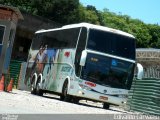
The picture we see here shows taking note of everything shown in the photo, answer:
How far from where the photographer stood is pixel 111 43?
78.7ft

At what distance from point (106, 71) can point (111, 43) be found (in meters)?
1.40

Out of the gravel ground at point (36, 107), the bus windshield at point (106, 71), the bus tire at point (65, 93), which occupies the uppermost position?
the bus windshield at point (106, 71)

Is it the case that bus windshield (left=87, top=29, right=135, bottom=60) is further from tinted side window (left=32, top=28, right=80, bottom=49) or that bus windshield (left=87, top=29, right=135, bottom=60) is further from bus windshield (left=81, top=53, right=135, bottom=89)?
tinted side window (left=32, top=28, right=80, bottom=49)

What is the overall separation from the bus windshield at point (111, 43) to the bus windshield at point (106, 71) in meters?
0.40

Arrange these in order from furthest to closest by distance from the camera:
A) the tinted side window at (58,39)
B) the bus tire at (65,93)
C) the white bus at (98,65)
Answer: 1. the tinted side window at (58,39)
2. the bus tire at (65,93)
3. the white bus at (98,65)

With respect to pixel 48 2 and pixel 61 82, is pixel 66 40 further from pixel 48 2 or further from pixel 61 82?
pixel 48 2

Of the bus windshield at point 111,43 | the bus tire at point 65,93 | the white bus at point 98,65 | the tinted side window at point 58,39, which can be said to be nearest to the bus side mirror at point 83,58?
the white bus at point 98,65

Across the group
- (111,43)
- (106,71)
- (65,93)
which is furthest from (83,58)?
(65,93)

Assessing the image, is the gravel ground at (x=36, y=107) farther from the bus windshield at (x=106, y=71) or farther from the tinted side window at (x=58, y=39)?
the tinted side window at (x=58, y=39)

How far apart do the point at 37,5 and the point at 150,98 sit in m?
43.1

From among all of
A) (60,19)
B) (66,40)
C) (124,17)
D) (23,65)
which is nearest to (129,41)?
(66,40)

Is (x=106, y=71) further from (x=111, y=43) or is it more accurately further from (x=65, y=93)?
(x=65, y=93)

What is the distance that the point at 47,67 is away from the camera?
94.4 feet

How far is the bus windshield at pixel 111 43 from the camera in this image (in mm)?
23672
